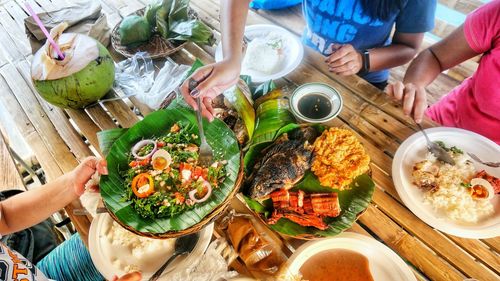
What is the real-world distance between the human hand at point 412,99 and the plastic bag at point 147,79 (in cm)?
111

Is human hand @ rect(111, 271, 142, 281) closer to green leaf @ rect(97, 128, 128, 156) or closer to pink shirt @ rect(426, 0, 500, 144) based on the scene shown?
green leaf @ rect(97, 128, 128, 156)

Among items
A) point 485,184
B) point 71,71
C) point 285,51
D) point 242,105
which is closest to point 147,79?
point 71,71

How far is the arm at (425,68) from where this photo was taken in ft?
4.85

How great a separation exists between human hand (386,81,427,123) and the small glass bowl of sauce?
0.33 metres

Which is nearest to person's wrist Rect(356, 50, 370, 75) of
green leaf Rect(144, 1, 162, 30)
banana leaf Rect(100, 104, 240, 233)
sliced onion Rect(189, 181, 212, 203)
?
banana leaf Rect(100, 104, 240, 233)

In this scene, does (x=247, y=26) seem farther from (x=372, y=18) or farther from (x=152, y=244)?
(x=152, y=244)

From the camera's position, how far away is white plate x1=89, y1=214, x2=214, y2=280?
1126mm

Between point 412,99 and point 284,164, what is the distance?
27.9 inches

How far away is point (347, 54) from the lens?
5.61 feet

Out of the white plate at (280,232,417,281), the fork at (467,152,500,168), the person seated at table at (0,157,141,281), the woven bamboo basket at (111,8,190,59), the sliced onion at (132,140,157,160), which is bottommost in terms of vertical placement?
the person seated at table at (0,157,141,281)

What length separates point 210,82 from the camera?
4.83 feet

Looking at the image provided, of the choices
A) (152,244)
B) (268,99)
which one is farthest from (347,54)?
(152,244)

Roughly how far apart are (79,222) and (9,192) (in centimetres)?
71

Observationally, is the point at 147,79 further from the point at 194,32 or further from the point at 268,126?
the point at 268,126
